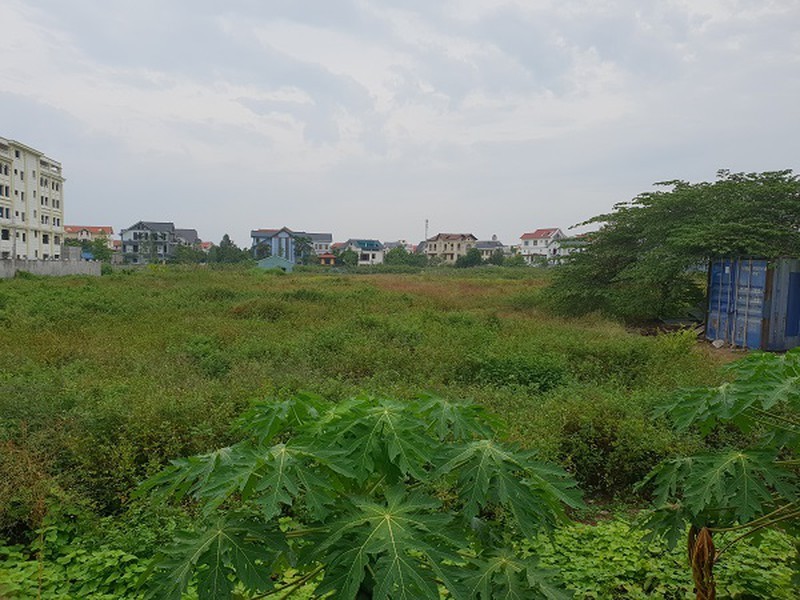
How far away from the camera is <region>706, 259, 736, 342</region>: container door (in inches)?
510

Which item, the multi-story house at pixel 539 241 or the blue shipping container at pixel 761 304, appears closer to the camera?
the blue shipping container at pixel 761 304

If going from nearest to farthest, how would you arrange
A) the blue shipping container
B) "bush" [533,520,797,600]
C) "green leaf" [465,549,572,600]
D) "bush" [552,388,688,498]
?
"green leaf" [465,549,572,600]
"bush" [533,520,797,600]
"bush" [552,388,688,498]
the blue shipping container

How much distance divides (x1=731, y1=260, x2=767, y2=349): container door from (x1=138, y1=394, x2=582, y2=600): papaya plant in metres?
12.7

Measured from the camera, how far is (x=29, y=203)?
3994cm

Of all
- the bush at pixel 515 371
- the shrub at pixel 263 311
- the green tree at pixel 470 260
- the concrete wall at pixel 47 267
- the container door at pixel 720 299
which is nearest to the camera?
the bush at pixel 515 371

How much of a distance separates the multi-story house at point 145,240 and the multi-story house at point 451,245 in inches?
1380

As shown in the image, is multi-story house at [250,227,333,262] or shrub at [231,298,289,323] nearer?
shrub at [231,298,289,323]

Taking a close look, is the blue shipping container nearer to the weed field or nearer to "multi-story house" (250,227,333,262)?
the weed field

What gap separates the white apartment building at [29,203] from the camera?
36.7 m

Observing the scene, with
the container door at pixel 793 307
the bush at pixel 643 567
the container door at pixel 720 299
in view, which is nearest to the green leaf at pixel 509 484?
the bush at pixel 643 567

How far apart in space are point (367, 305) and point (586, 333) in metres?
6.73

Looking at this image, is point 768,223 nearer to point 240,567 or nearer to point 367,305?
point 367,305

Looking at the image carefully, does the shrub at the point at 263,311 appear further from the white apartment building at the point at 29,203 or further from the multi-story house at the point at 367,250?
the multi-story house at the point at 367,250

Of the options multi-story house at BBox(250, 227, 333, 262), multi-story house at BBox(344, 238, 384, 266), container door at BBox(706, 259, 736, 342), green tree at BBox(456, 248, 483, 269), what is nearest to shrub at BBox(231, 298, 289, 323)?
container door at BBox(706, 259, 736, 342)
